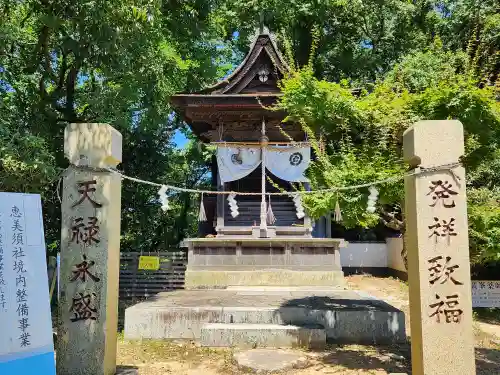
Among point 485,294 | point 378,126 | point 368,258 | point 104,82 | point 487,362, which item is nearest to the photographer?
point 378,126

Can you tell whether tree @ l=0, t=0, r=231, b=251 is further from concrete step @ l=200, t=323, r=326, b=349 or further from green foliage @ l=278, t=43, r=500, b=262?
concrete step @ l=200, t=323, r=326, b=349

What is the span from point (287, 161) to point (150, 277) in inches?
220

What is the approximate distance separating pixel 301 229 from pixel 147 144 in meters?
7.39

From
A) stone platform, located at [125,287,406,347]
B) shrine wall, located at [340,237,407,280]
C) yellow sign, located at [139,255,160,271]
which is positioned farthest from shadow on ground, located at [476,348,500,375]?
shrine wall, located at [340,237,407,280]

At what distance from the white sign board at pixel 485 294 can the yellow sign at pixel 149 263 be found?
8932mm

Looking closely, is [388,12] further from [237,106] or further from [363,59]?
[237,106]

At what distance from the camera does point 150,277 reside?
12883mm

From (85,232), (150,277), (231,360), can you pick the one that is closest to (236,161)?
(150,277)

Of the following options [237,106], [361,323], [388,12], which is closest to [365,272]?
[237,106]

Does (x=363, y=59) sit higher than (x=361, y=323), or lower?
higher

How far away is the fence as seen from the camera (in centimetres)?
1274

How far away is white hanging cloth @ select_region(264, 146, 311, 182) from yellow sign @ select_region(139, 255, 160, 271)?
4532mm

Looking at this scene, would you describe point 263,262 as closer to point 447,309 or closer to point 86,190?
point 447,309

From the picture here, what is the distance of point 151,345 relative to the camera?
7402mm
